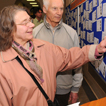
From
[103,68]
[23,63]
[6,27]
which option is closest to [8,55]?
[23,63]

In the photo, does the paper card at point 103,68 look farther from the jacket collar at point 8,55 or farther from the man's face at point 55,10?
the jacket collar at point 8,55

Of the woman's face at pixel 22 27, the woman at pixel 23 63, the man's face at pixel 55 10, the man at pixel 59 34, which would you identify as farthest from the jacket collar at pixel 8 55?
the man's face at pixel 55 10

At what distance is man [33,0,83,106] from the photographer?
5.37 ft

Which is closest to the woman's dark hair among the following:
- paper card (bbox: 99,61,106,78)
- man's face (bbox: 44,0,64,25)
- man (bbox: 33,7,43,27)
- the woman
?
the woman

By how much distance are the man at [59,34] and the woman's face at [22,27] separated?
0.46m

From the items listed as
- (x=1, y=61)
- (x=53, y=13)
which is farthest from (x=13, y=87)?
(x=53, y=13)

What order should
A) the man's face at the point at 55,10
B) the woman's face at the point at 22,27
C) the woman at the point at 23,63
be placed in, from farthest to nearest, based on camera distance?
the man's face at the point at 55,10, the woman's face at the point at 22,27, the woman at the point at 23,63

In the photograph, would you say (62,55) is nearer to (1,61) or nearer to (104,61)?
(104,61)

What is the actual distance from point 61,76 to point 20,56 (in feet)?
2.54

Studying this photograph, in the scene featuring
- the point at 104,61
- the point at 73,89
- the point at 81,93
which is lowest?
the point at 81,93

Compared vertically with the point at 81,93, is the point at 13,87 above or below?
above

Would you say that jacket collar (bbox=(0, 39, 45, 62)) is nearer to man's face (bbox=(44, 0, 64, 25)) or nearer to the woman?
the woman

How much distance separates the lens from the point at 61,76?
1.80m

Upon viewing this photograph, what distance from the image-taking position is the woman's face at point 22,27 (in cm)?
120
